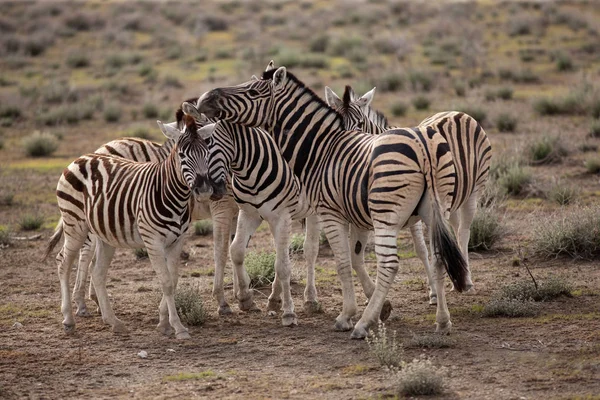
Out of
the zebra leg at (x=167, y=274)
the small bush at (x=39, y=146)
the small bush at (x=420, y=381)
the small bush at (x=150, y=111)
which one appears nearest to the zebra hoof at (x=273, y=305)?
the zebra leg at (x=167, y=274)

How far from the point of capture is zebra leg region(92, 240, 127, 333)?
28.6ft

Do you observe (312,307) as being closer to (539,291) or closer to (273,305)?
(273,305)

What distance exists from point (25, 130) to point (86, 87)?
6.56 m

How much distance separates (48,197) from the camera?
15.7 m

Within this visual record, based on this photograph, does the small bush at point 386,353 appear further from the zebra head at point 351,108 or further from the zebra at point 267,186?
the zebra head at point 351,108

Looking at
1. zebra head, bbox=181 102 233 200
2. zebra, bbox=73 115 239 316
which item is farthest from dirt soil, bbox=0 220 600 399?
zebra head, bbox=181 102 233 200

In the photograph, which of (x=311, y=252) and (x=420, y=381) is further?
(x=311, y=252)

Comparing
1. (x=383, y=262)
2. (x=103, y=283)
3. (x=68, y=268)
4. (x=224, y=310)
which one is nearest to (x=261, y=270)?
(x=224, y=310)

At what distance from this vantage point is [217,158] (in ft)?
26.7

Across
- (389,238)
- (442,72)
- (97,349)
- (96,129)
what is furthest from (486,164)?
(442,72)

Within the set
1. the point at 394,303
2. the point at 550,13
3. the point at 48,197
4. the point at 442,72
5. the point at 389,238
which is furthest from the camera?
the point at 550,13

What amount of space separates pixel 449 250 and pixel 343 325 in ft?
5.11

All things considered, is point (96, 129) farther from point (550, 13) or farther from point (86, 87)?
point (550, 13)

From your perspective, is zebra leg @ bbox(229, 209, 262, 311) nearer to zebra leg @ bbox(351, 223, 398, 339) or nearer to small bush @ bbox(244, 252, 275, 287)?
small bush @ bbox(244, 252, 275, 287)
